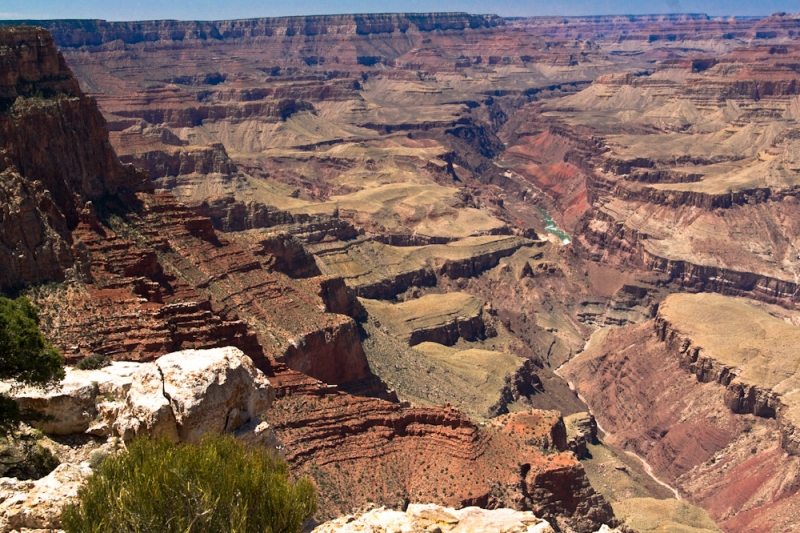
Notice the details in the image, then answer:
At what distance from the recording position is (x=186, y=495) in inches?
885

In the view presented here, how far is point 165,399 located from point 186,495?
6.27 meters

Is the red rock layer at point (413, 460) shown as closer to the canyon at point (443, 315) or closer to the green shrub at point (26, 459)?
the canyon at point (443, 315)

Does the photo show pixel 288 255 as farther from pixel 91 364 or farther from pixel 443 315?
pixel 91 364

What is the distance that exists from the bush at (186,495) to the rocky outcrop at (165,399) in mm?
2800

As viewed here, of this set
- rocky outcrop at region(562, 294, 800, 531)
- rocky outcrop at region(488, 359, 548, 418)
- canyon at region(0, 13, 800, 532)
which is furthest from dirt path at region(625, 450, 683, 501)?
rocky outcrop at region(488, 359, 548, 418)

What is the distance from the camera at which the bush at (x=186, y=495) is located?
2156cm

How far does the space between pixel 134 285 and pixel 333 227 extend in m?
78.8

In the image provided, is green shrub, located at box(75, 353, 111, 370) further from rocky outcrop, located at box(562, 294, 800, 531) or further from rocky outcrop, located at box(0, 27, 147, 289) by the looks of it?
rocky outcrop, located at box(562, 294, 800, 531)

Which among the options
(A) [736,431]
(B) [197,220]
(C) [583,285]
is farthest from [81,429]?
(C) [583,285]

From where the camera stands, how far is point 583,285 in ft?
486

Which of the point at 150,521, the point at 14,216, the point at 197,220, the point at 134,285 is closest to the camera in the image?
the point at 150,521

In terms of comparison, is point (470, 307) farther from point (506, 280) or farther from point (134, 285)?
point (134, 285)

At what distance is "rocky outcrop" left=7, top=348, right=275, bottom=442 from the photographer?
2814cm

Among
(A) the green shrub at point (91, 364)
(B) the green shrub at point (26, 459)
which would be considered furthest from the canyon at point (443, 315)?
(B) the green shrub at point (26, 459)
